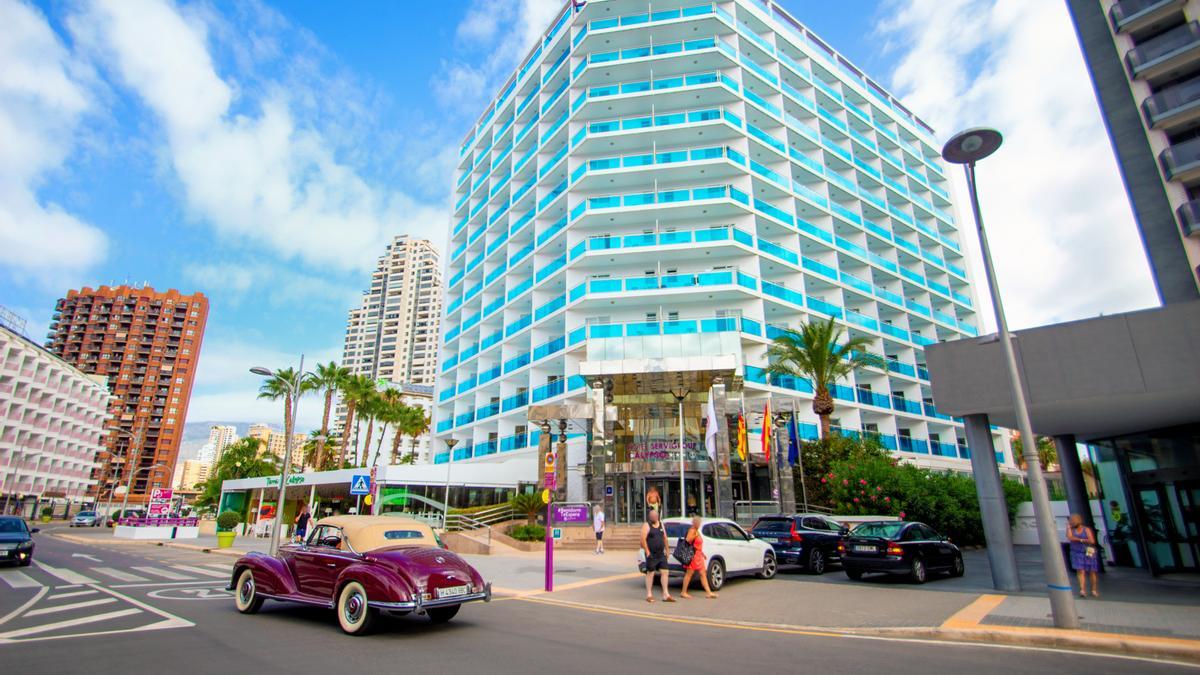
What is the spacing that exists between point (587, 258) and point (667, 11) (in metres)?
21.6

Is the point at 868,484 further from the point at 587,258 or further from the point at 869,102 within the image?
the point at 869,102

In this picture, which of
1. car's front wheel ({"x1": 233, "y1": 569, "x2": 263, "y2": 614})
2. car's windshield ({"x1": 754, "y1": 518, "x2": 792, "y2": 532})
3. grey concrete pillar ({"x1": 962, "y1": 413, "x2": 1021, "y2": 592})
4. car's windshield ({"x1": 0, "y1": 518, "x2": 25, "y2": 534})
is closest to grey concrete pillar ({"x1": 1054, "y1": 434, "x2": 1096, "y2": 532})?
grey concrete pillar ({"x1": 962, "y1": 413, "x2": 1021, "y2": 592})

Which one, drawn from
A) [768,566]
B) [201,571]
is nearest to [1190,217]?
[768,566]

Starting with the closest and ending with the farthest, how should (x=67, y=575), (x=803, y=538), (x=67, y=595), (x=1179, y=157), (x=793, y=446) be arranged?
(x=67, y=595)
(x=67, y=575)
(x=803, y=538)
(x=1179, y=157)
(x=793, y=446)

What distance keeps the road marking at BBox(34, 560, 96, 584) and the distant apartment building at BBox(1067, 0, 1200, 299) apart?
36.6 meters

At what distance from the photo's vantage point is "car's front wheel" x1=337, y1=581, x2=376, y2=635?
7543 mm

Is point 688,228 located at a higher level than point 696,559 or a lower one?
higher

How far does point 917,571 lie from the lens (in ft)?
44.2

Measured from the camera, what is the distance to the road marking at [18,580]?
1258 centimetres

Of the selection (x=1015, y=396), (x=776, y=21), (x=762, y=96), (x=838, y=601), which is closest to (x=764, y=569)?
(x=838, y=601)

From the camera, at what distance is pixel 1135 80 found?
86.0 ft

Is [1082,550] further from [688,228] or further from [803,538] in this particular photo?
[688,228]

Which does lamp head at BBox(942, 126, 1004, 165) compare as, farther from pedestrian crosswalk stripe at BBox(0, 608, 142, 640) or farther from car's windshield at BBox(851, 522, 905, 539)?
pedestrian crosswalk stripe at BBox(0, 608, 142, 640)

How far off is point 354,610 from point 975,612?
948cm
